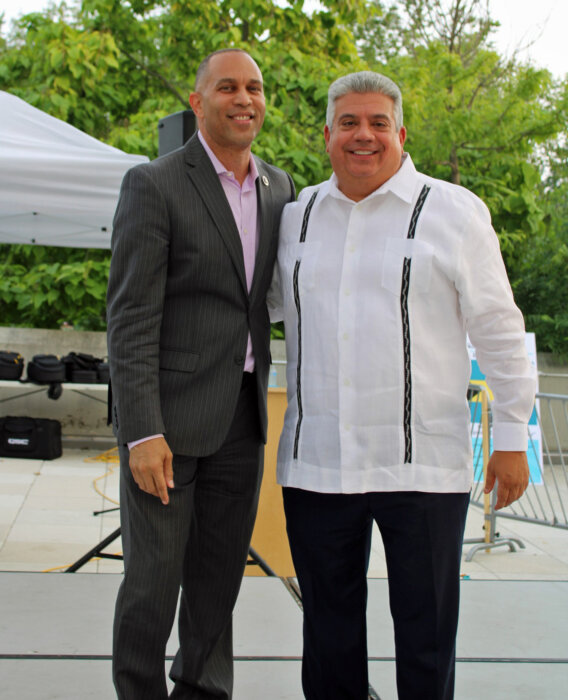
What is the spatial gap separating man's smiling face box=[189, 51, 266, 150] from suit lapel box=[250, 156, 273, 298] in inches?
5.2

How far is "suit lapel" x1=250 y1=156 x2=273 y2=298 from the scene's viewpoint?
207 centimetres

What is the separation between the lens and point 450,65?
29.6ft

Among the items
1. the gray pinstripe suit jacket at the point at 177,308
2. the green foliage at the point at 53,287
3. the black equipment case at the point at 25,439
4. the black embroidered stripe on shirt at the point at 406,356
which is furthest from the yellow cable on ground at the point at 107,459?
the black embroidered stripe on shirt at the point at 406,356

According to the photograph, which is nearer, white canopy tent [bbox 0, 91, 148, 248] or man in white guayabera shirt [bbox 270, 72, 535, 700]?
man in white guayabera shirt [bbox 270, 72, 535, 700]

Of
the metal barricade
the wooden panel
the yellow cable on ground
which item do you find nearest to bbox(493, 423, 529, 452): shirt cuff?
the wooden panel

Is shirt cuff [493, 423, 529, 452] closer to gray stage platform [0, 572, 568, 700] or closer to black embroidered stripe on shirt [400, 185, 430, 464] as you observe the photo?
black embroidered stripe on shirt [400, 185, 430, 464]

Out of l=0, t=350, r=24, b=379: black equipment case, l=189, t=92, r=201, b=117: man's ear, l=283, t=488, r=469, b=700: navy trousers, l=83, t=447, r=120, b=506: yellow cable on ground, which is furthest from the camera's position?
l=0, t=350, r=24, b=379: black equipment case

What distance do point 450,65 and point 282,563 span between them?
7.15 metres

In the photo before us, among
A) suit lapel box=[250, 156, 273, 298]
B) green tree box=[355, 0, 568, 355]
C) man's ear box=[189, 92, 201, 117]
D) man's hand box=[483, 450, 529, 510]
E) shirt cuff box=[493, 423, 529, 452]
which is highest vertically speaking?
green tree box=[355, 0, 568, 355]

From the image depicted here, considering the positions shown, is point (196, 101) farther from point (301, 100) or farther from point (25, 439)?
point (301, 100)

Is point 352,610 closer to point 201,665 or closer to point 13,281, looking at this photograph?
point 201,665

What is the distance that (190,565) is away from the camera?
2.11 m

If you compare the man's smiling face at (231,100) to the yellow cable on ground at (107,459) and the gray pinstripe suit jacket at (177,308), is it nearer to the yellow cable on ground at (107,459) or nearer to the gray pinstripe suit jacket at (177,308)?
the gray pinstripe suit jacket at (177,308)

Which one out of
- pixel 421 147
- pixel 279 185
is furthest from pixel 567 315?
pixel 279 185
